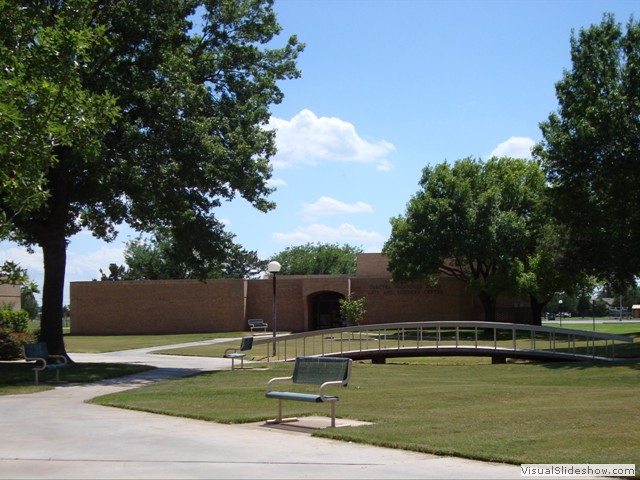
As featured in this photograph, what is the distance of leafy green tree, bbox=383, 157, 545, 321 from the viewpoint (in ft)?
152

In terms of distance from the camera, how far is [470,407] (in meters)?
12.9

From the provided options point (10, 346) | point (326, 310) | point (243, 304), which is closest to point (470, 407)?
point (10, 346)

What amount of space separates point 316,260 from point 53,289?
250 feet

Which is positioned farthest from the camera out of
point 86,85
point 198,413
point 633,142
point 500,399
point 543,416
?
point 633,142

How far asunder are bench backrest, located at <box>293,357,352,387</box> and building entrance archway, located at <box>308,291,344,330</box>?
43135 mm

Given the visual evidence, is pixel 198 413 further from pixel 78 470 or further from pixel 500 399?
pixel 500 399

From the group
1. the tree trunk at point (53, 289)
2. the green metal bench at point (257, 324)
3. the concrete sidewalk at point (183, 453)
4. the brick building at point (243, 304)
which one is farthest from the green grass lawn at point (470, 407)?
the brick building at point (243, 304)

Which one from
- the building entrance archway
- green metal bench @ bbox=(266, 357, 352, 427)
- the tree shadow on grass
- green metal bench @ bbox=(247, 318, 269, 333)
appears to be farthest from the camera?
the building entrance archway

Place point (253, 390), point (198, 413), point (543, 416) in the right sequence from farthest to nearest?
point (253, 390) → point (198, 413) → point (543, 416)

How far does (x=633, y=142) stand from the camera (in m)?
26.1

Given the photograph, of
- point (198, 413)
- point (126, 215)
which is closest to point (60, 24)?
point (198, 413)

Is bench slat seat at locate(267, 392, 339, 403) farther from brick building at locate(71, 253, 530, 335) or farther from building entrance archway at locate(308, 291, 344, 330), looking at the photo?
building entrance archway at locate(308, 291, 344, 330)

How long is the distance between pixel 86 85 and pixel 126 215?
394cm

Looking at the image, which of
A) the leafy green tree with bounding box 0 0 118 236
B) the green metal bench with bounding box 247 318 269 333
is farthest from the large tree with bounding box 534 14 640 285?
the green metal bench with bounding box 247 318 269 333
